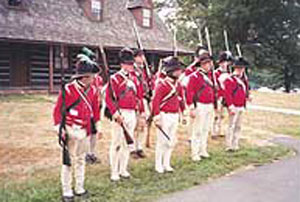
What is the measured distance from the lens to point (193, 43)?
120 ft

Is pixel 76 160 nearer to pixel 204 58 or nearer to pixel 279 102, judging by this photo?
pixel 204 58

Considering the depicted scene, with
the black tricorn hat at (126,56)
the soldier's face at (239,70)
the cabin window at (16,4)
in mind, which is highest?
the cabin window at (16,4)

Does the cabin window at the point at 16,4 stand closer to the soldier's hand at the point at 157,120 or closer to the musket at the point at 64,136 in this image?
the soldier's hand at the point at 157,120

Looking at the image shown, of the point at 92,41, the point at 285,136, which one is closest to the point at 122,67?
the point at 285,136

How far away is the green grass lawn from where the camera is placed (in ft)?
19.2

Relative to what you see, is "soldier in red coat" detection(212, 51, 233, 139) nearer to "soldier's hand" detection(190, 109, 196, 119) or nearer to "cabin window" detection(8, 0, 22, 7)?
"soldier's hand" detection(190, 109, 196, 119)

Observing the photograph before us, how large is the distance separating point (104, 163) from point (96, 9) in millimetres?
17525

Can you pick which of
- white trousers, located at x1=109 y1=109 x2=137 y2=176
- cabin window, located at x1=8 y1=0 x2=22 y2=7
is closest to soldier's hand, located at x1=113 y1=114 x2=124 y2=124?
white trousers, located at x1=109 y1=109 x2=137 y2=176

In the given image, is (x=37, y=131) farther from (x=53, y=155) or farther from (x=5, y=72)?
(x=5, y=72)

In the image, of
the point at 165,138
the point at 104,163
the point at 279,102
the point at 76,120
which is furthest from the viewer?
the point at 279,102

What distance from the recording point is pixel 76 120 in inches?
226

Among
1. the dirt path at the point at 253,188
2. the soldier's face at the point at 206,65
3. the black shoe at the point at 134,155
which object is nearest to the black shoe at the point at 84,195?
the dirt path at the point at 253,188

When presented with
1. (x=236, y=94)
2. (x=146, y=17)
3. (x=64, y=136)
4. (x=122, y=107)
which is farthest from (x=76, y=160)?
(x=146, y=17)

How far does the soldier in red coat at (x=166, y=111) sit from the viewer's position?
23.5ft
